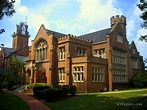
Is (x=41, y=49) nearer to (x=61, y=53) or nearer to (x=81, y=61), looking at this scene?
(x=61, y=53)

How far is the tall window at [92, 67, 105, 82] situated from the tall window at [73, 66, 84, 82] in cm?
203

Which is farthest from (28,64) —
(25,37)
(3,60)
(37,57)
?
(25,37)

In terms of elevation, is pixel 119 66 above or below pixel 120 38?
below

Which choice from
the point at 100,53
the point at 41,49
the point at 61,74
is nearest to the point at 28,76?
the point at 41,49

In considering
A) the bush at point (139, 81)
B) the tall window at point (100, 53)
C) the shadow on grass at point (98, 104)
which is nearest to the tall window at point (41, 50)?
the tall window at point (100, 53)

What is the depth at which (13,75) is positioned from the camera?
35.2 meters

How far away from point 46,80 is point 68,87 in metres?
11.8

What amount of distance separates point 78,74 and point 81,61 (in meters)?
2.39

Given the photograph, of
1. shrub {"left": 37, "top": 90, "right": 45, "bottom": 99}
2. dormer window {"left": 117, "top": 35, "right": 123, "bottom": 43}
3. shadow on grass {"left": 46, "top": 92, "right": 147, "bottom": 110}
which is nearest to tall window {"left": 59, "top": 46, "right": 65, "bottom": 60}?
shrub {"left": 37, "top": 90, "right": 45, "bottom": 99}

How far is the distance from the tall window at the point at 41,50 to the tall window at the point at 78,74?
816cm

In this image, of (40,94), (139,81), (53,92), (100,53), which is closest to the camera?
(53,92)

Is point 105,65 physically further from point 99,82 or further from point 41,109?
point 41,109

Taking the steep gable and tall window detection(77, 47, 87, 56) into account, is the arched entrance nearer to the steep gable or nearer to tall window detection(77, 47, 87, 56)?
tall window detection(77, 47, 87, 56)

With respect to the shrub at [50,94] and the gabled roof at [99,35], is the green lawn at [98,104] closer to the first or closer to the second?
the shrub at [50,94]
